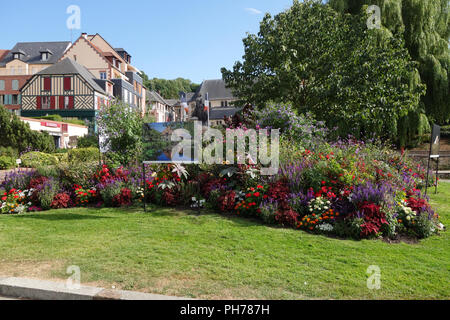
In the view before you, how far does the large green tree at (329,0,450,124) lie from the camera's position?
15039mm

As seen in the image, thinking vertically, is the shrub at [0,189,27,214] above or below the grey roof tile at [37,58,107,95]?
below

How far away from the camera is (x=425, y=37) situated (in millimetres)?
15695

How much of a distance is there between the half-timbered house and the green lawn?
105ft

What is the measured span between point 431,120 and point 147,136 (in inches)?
653

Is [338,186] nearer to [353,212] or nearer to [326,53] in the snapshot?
[353,212]

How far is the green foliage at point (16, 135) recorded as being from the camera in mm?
17734

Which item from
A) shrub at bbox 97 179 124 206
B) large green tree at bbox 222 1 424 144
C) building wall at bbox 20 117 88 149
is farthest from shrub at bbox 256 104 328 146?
building wall at bbox 20 117 88 149

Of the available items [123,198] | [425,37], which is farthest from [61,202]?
[425,37]

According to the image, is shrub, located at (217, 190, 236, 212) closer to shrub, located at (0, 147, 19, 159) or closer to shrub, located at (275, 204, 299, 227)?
shrub, located at (275, 204, 299, 227)

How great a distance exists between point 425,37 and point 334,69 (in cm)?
724

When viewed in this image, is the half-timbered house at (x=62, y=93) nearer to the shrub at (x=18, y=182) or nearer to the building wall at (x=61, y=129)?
the building wall at (x=61, y=129)

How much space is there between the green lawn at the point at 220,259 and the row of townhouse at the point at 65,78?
25.4m

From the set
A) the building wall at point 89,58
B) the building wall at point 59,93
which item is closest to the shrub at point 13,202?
the building wall at point 59,93
